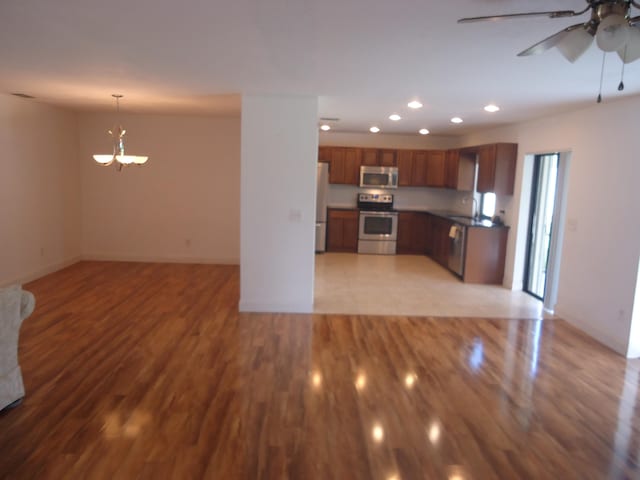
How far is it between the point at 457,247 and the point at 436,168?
2.25 m

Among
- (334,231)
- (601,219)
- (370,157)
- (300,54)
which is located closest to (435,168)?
(370,157)

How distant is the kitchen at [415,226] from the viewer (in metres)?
6.05

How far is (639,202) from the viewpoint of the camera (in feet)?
13.1

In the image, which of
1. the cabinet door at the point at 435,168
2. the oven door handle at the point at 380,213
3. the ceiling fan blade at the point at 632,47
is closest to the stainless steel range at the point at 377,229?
the oven door handle at the point at 380,213

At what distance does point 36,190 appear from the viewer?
6.13m

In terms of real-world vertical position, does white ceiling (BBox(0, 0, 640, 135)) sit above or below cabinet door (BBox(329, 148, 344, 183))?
above

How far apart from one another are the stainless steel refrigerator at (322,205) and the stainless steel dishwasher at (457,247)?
2450mm

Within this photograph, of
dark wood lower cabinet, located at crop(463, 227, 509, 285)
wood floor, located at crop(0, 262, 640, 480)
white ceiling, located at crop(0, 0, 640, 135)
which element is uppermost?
white ceiling, located at crop(0, 0, 640, 135)

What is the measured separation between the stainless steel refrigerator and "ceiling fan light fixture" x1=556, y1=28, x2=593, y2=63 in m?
6.46

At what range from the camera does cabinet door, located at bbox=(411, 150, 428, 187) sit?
8578 mm

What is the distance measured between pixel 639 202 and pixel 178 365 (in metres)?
4.37

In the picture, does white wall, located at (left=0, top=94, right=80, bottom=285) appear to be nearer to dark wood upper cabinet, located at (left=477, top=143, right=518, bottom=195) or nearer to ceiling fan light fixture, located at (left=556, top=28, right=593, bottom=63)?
ceiling fan light fixture, located at (left=556, top=28, right=593, bottom=63)

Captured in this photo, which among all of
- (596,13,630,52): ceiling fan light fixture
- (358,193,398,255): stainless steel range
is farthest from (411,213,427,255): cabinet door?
(596,13,630,52): ceiling fan light fixture

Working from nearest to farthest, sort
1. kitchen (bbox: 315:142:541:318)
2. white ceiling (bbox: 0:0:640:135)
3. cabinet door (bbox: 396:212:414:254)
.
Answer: white ceiling (bbox: 0:0:640:135)
kitchen (bbox: 315:142:541:318)
cabinet door (bbox: 396:212:414:254)
